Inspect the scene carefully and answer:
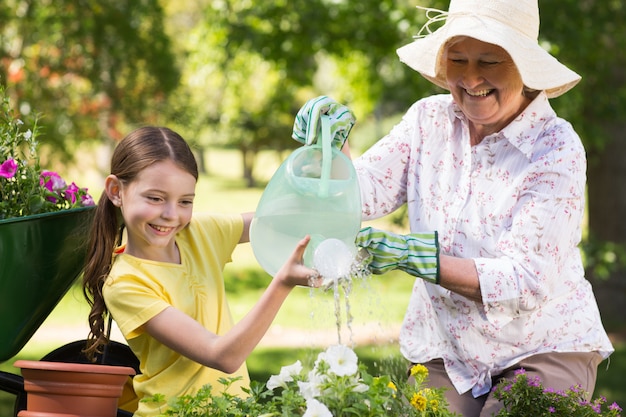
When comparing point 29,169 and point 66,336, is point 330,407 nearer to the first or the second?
point 29,169

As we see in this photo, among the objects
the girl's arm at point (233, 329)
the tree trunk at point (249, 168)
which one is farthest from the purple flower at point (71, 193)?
the tree trunk at point (249, 168)

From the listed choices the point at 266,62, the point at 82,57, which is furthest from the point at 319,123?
the point at 82,57

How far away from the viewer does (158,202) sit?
Result: 2.39 meters

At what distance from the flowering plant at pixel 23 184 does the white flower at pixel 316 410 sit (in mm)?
1107

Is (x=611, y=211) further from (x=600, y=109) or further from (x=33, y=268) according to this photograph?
(x=33, y=268)

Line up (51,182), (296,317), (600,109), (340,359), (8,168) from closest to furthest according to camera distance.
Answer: (340,359) < (8,168) < (51,182) < (600,109) < (296,317)

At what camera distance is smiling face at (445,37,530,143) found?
255 cm

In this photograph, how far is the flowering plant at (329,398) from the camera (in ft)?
6.41

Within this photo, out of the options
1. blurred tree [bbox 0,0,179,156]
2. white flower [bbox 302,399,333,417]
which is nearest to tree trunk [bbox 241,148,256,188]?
blurred tree [bbox 0,0,179,156]

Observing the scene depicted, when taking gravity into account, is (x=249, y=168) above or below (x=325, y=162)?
below

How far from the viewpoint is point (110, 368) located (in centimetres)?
224

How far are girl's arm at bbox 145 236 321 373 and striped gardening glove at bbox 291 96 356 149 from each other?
1.47ft

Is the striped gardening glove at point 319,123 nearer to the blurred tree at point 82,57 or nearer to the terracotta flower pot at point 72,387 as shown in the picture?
the terracotta flower pot at point 72,387

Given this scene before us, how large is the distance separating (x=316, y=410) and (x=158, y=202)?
0.78 meters
